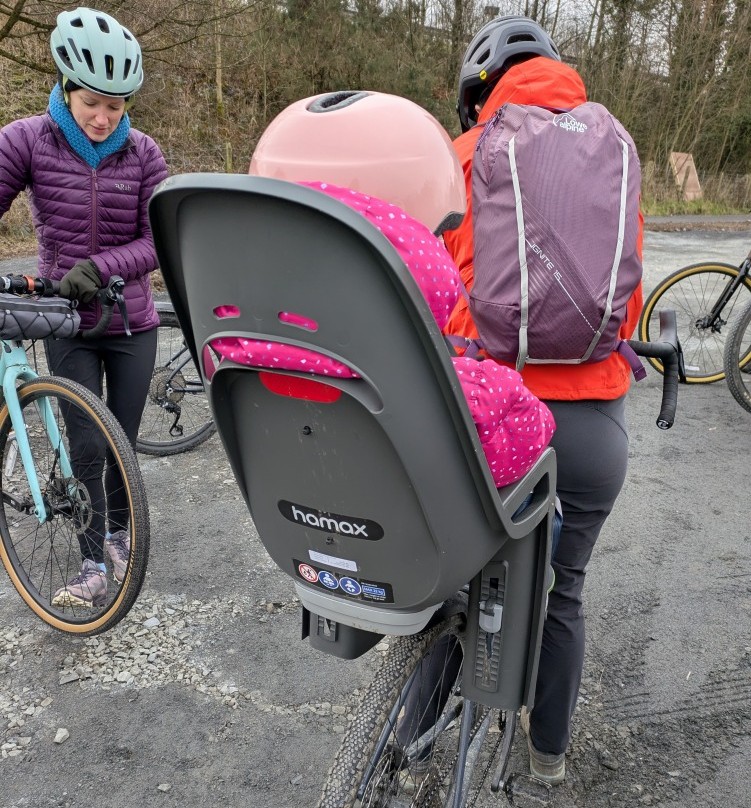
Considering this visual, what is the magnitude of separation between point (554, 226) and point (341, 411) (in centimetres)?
69

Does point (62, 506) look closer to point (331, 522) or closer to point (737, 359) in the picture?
point (331, 522)

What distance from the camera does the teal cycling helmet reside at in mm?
2643

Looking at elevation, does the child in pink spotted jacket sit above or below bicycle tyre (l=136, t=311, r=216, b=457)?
above

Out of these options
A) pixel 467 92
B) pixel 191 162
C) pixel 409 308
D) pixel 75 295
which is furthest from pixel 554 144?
pixel 191 162

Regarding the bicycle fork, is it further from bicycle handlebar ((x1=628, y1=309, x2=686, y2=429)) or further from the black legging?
bicycle handlebar ((x1=628, y1=309, x2=686, y2=429))

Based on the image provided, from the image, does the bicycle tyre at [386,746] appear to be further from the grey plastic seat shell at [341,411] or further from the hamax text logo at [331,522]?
the hamax text logo at [331,522]

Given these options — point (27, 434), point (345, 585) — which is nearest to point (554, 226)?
point (345, 585)

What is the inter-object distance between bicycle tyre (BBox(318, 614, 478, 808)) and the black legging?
1724mm

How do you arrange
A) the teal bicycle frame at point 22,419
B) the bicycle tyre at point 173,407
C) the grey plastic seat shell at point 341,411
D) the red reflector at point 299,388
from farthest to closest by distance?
1. the bicycle tyre at point 173,407
2. the teal bicycle frame at point 22,419
3. the red reflector at point 299,388
4. the grey plastic seat shell at point 341,411

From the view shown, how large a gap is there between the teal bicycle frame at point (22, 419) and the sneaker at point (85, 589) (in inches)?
11.5

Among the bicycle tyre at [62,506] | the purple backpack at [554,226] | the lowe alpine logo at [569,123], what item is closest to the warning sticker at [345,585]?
the purple backpack at [554,226]

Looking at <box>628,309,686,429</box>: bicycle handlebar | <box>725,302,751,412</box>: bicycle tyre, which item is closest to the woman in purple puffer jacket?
<box>628,309,686,429</box>: bicycle handlebar

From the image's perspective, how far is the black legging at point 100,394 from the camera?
2951 millimetres

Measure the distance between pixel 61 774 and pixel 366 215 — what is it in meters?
2.05
